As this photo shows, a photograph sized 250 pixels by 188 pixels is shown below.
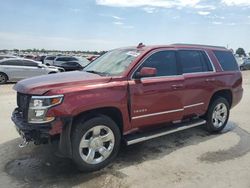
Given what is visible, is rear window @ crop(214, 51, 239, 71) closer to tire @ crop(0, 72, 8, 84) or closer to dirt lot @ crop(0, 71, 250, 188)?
dirt lot @ crop(0, 71, 250, 188)

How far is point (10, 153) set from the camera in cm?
562

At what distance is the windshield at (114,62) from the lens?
17.9 ft

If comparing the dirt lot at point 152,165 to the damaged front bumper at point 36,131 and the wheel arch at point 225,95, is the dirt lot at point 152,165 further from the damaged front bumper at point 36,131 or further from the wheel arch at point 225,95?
the wheel arch at point 225,95

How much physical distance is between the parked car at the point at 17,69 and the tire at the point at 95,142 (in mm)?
14186

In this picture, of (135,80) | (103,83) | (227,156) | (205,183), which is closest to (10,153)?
(103,83)

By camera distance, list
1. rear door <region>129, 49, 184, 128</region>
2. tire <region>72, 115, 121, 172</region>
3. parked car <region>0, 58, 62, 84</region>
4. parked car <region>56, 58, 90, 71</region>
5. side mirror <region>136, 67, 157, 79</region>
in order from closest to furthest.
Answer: tire <region>72, 115, 121, 172</region> < side mirror <region>136, 67, 157, 79</region> < rear door <region>129, 49, 184, 128</region> < parked car <region>0, 58, 62, 84</region> < parked car <region>56, 58, 90, 71</region>

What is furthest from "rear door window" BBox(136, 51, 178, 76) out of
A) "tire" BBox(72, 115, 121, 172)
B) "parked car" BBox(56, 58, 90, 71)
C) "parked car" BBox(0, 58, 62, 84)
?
"parked car" BBox(56, 58, 90, 71)

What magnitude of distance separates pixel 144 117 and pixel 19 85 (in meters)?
2.07

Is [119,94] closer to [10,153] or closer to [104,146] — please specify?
[104,146]

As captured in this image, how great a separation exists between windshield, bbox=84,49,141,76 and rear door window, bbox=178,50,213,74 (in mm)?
1014

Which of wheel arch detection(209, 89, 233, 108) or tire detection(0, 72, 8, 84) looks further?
tire detection(0, 72, 8, 84)

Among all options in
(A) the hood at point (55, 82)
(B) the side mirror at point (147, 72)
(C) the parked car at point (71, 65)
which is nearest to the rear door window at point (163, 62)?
(B) the side mirror at point (147, 72)

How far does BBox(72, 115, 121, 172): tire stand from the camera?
4.66 m

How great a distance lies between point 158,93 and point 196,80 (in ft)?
3.76
